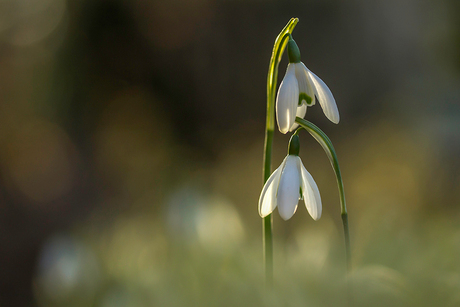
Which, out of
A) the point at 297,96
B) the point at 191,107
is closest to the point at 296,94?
the point at 297,96

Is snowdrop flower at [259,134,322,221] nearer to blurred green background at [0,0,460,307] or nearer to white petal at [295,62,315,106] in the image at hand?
white petal at [295,62,315,106]

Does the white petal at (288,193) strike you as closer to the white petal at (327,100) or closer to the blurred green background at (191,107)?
the white petal at (327,100)

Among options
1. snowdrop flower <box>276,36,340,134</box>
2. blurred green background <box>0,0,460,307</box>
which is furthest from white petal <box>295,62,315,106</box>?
blurred green background <box>0,0,460,307</box>

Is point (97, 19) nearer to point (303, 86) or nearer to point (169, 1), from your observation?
point (169, 1)

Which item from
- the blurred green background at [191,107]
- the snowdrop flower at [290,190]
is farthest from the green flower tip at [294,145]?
the blurred green background at [191,107]

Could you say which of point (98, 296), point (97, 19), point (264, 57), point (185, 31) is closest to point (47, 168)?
point (97, 19)

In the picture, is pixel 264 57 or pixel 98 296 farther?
pixel 264 57
